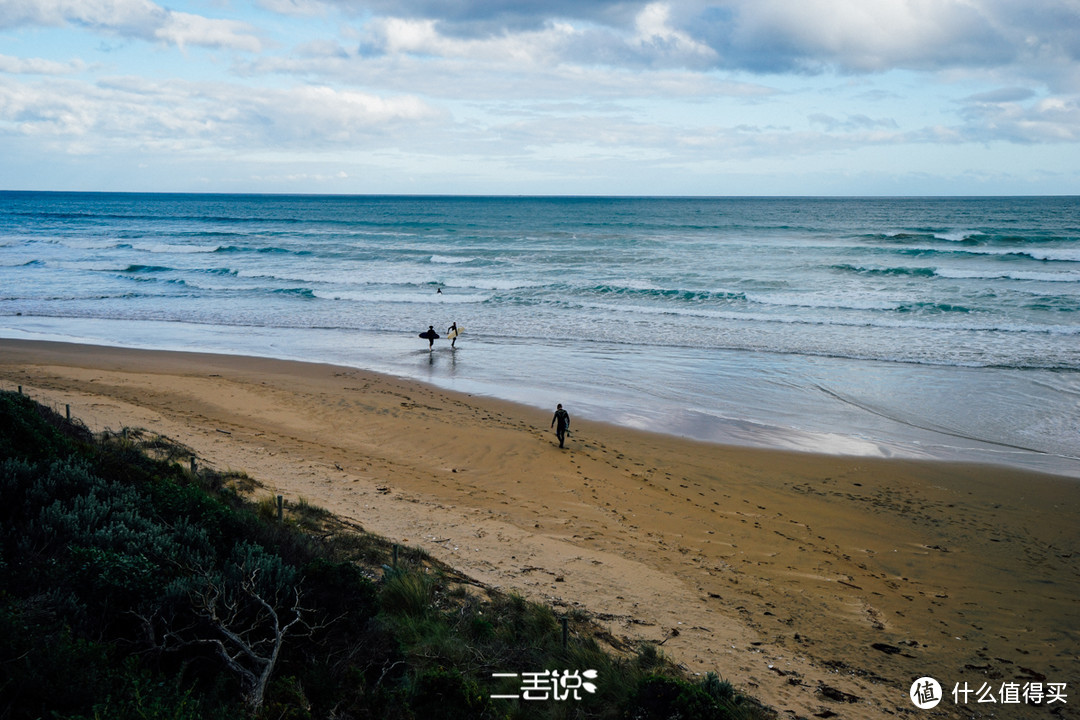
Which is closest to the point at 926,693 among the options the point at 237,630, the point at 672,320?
the point at 237,630

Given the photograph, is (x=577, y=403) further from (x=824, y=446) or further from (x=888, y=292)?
(x=888, y=292)

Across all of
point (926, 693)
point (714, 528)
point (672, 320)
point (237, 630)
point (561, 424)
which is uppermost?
point (672, 320)

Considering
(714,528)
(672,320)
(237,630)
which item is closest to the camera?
(237,630)

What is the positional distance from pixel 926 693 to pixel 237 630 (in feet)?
20.1

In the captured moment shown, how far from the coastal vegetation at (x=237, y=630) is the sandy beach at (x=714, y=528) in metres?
1.26

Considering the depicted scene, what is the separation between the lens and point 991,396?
16.9 m

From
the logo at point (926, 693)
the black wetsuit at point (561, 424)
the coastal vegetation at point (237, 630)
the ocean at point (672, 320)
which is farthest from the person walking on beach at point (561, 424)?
the logo at point (926, 693)

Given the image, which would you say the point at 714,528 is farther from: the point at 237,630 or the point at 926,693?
the point at 237,630

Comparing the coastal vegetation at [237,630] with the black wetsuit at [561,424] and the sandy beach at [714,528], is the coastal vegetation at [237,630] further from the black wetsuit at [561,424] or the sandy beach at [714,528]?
the black wetsuit at [561,424]

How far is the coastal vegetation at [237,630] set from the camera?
398cm

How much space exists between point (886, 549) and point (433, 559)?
20.8 feet

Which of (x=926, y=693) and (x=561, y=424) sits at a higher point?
(x=561, y=424)

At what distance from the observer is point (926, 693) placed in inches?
252

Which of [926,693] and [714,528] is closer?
[926,693]
